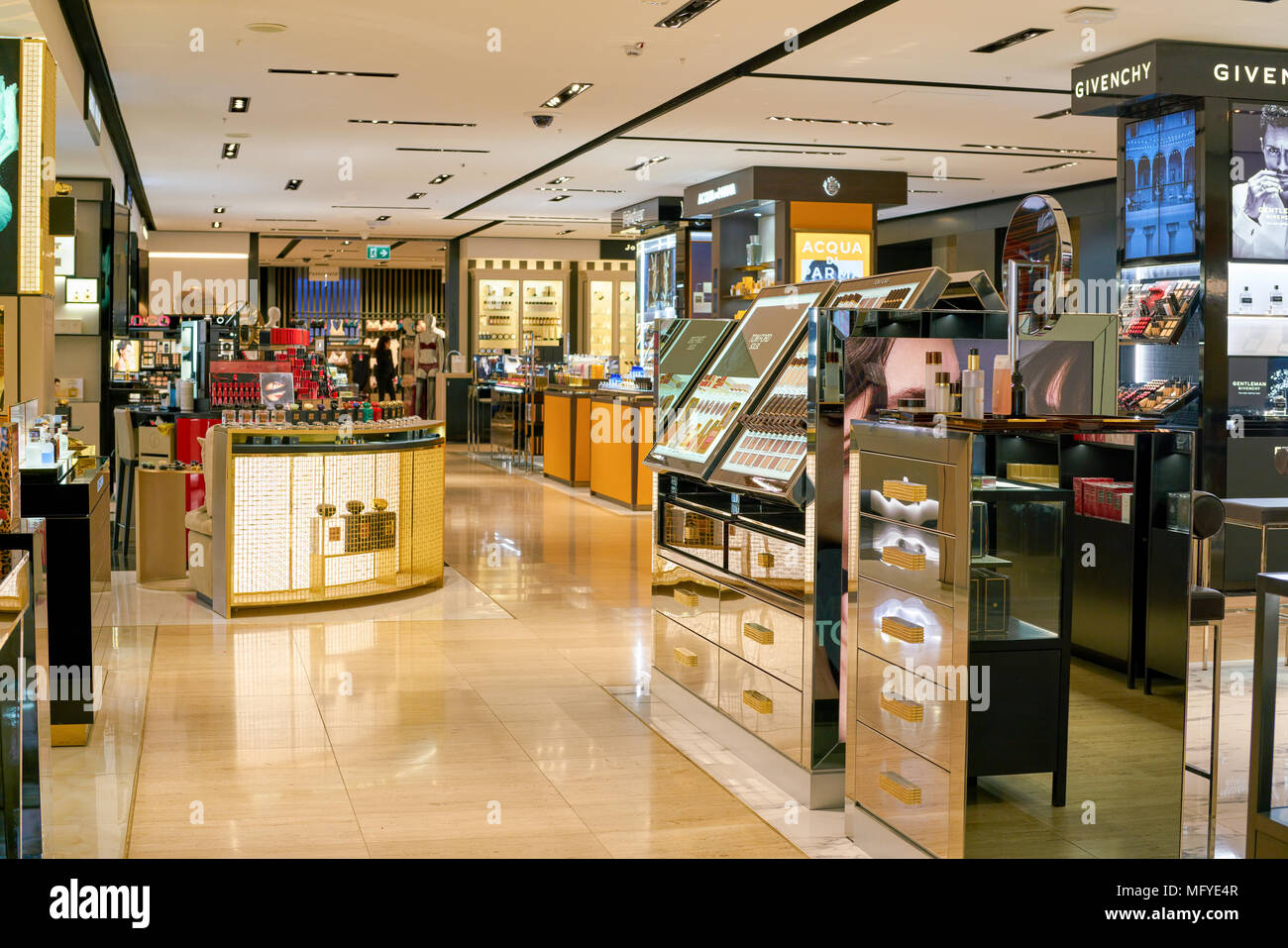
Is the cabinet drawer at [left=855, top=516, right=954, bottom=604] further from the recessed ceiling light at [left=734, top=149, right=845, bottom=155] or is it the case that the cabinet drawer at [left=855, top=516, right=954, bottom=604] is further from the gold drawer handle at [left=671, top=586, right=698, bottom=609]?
the recessed ceiling light at [left=734, top=149, right=845, bottom=155]

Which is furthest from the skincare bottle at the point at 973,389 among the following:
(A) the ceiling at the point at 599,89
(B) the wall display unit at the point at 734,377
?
(A) the ceiling at the point at 599,89

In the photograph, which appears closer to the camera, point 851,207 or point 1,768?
point 1,768

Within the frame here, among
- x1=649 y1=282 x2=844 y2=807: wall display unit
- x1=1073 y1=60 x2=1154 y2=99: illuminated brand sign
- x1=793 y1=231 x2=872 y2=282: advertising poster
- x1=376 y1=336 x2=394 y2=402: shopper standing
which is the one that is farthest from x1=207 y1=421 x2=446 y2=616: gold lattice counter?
x1=376 y1=336 x2=394 y2=402: shopper standing

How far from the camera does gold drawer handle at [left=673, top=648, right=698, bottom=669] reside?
4949 millimetres

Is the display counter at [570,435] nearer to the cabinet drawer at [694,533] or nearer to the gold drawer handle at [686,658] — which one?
the cabinet drawer at [694,533]

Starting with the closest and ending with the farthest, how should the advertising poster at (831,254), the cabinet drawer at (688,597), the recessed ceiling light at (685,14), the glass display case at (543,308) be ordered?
the cabinet drawer at (688,597) → the recessed ceiling light at (685,14) → the advertising poster at (831,254) → the glass display case at (543,308)

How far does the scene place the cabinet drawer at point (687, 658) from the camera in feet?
15.8

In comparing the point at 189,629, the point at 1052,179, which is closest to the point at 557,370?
the point at 1052,179

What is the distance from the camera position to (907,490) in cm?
342

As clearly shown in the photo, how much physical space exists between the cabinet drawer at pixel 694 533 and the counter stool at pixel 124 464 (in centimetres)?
584

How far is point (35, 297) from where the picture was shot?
19.8 ft
